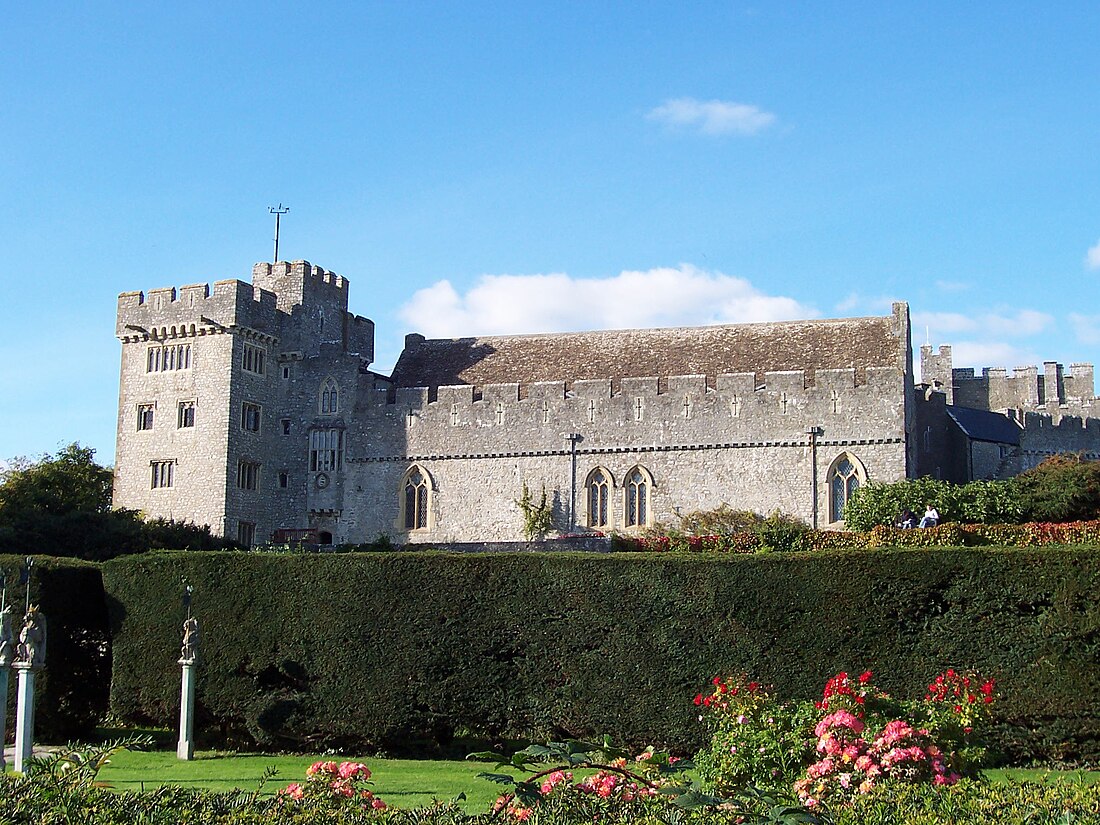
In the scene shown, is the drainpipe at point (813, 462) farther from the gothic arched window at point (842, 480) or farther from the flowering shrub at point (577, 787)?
the flowering shrub at point (577, 787)

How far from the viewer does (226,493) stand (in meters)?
41.1

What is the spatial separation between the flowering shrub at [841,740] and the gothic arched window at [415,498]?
2878 centimetres

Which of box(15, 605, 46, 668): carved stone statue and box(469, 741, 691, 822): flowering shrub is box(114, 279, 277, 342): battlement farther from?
box(469, 741, 691, 822): flowering shrub

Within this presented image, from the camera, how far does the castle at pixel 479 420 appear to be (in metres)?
38.7

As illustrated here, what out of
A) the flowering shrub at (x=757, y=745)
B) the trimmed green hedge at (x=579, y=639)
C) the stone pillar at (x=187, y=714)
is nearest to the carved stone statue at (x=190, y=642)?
the stone pillar at (x=187, y=714)

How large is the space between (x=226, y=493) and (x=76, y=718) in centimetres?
1931

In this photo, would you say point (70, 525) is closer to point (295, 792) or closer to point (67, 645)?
point (67, 645)

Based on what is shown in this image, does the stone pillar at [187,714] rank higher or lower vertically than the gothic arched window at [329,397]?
lower

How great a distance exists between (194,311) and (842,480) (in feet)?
69.6

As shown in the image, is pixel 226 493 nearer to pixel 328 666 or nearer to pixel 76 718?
pixel 76 718

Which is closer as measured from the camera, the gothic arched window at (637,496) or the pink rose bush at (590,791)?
the pink rose bush at (590,791)

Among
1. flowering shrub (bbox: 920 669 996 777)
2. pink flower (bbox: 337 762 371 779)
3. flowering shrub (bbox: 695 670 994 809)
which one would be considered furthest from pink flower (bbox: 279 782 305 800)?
flowering shrub (bbox: 920 669 996 777)

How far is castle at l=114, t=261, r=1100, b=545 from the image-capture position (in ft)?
127

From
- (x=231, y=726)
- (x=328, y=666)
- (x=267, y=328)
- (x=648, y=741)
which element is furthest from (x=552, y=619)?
(x=267, y=328)
